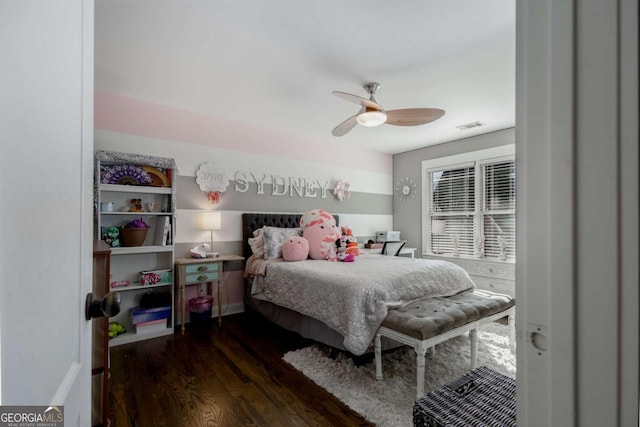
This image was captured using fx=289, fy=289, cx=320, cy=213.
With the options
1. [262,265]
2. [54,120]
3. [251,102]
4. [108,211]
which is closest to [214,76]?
[251,102]

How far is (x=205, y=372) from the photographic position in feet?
7.40

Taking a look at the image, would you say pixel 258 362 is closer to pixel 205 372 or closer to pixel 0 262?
pixel 205 372

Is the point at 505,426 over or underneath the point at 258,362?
over

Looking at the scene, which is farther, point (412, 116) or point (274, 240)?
point (274, 240)

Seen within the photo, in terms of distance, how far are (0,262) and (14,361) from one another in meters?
0.14

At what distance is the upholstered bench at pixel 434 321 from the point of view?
1890 millimetres

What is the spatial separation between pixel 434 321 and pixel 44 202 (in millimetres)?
2079

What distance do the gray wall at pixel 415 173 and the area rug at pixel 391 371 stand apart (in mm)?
2605

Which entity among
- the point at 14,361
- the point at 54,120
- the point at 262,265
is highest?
the point at 54,120

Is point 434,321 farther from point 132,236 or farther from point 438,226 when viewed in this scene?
point 438,226

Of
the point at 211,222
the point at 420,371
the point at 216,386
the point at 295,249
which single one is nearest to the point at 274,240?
the point at 295,249

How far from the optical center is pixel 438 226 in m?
4.98

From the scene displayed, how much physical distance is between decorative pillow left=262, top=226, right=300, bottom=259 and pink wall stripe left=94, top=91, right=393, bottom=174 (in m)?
1.20

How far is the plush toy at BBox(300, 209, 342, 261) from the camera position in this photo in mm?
3420
